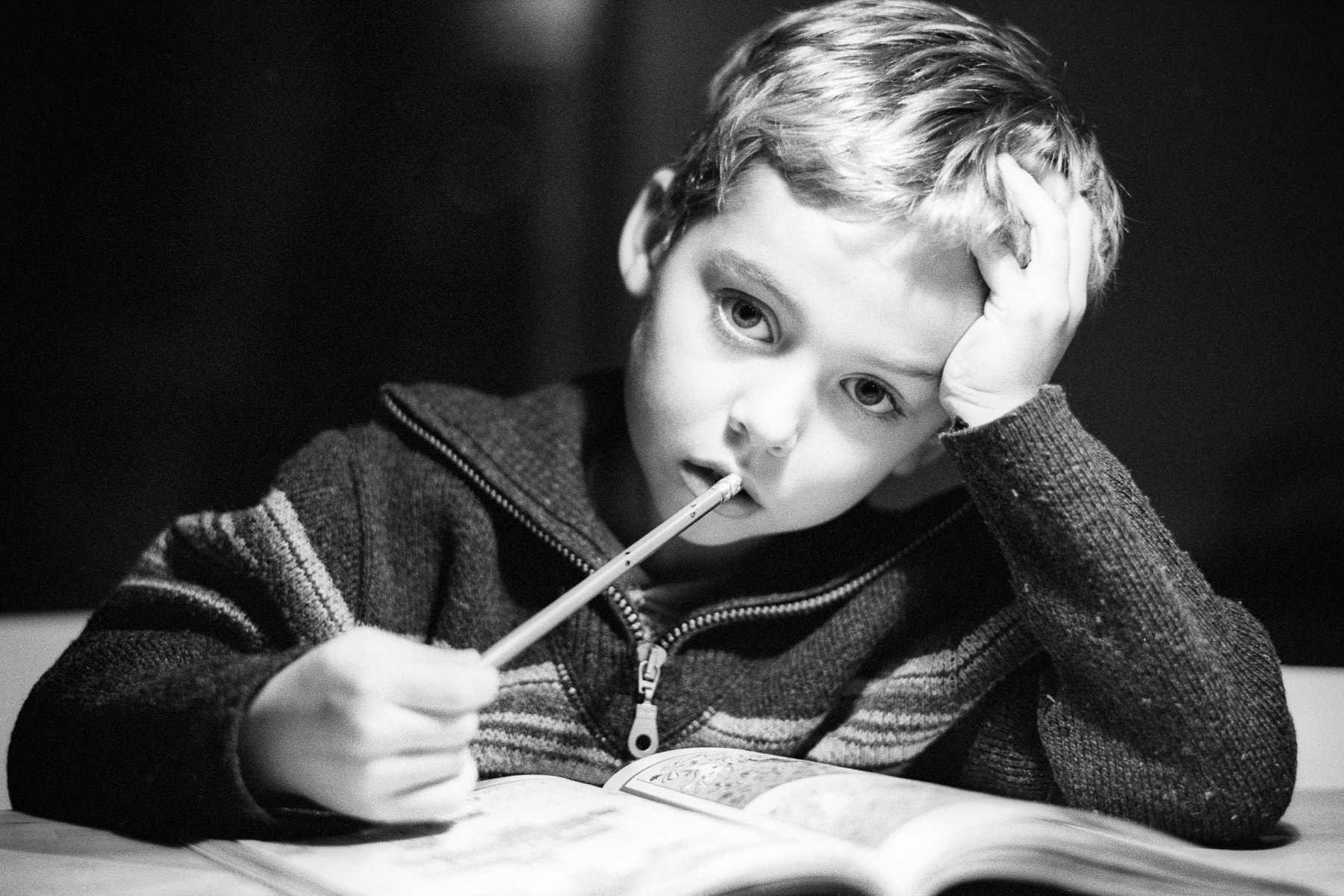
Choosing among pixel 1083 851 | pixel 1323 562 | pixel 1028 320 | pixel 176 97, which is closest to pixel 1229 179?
pixel 1323 562

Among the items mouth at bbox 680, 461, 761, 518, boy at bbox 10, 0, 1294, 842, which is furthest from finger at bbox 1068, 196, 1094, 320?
mouth at bbox 680, 461, 761, 518

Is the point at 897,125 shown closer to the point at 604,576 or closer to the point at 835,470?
the point at 835,470

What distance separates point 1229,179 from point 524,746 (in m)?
0.72

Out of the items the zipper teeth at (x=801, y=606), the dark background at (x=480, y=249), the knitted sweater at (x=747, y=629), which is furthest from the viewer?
the dark background at (x=480, y=249)

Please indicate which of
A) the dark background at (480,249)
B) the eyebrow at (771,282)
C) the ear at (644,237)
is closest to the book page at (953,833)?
the eyebrow at (771,282)

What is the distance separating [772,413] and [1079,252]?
8.7 inches

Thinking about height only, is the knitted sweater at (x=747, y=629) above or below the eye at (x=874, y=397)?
below

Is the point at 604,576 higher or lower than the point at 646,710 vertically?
higher

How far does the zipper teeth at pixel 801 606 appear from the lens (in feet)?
2.51

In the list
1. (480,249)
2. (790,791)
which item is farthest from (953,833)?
(480,249)

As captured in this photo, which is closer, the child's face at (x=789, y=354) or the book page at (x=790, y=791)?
the book page at (x=790, y=791)

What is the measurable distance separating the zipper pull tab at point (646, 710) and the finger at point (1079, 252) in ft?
→ 1.05

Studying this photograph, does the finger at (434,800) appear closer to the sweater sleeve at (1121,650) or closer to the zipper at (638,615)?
the zipper at (638,615)

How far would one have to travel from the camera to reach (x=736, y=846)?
0.52m
